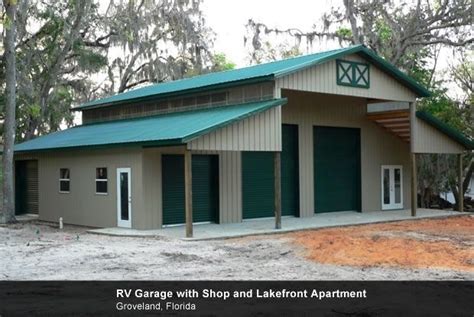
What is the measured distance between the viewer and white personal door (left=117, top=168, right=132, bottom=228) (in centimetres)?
1596

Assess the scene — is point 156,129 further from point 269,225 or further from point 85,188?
point 269,225

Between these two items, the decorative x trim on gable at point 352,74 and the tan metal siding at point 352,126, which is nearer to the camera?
the decorative x trim on gable at point 352,74

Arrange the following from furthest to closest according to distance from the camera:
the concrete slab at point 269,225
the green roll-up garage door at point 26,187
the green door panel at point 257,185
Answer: the green roll-up garage door at point 26,187, the green door panel at point 257,185, the concrete slab at point 269,225

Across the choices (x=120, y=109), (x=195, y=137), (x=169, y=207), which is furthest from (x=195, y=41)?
(x=195, y=137)

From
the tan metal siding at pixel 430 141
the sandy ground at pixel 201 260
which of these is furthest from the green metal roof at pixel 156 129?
the tan metal siding at pixel 430 141

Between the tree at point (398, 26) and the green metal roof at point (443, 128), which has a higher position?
the tree at point (398, 26)

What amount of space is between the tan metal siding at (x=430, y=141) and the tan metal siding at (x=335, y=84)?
1.27 m

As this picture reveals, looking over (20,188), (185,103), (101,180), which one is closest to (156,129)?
(101,180)

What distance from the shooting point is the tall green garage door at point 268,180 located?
18.4 metres

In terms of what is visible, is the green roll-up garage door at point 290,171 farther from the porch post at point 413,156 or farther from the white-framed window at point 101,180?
the white-framed window at point 101,180

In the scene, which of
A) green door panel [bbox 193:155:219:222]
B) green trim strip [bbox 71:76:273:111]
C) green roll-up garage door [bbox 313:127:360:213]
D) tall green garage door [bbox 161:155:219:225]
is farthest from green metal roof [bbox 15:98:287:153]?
green roll-up garage door [bbox 313:127:360:213]

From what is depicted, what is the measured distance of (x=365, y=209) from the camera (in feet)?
71.1

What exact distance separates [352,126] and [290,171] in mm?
3333
